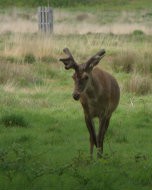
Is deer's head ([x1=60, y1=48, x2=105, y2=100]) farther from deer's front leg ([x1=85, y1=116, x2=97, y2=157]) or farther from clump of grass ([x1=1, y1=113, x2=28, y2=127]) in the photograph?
clump of grass ([x1=1, y1=113, x2=28, y2=127])

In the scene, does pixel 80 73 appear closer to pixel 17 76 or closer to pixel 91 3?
pixel 17 76

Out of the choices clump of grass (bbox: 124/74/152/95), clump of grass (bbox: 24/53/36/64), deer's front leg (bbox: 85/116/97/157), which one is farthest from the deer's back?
clump of grass (bbox: 24/53/36/64)

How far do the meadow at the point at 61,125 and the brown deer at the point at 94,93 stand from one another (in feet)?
1.29

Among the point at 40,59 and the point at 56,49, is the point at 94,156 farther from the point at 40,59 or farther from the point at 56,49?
the point at 56,49

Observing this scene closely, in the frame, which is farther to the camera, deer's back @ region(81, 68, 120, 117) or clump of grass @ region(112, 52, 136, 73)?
clump of grass @ region(112, 52, 136, 73)

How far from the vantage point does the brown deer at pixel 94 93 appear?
9.82 m

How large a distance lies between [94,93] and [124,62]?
429 inches

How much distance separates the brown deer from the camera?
9.82 meters

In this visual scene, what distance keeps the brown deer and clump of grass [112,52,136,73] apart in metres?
9.86

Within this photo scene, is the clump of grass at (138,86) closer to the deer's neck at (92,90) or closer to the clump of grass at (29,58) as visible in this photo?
the clump of grass at (29,58)

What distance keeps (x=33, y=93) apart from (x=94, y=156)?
250 inches

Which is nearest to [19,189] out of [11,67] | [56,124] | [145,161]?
[145,161]

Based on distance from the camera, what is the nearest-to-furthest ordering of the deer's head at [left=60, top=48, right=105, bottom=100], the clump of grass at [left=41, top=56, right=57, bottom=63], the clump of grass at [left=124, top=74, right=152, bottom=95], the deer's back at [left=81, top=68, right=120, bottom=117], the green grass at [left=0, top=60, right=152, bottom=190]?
the green grass at [left=0, top=60, right=152, bottom=190]
the deer's head at [left=60, top=48, right=105, bottom=100]
the deer's back at [left=81, top=68, right=120, bottom=117]
the clump of grass at [left=124, top=74, right=152, bottom=95]
the clump of grass at [left=41, top=56, right=57, bottom=63]

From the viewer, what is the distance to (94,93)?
10.3 meters
